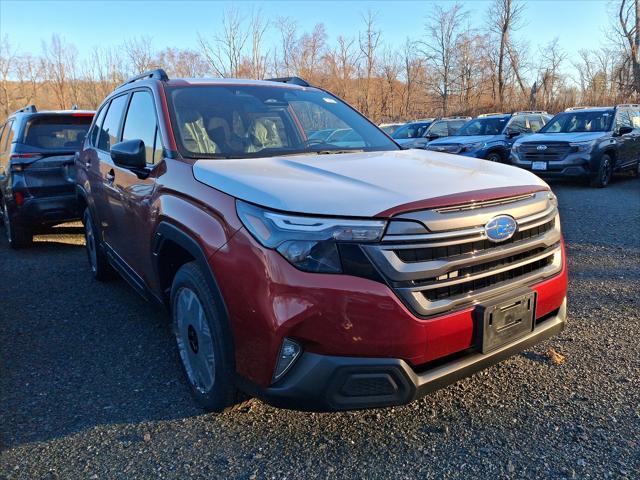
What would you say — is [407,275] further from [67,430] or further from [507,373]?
[67,430]

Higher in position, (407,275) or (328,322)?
(407,275)

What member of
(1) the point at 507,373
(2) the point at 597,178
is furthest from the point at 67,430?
(2) the point at 597,178

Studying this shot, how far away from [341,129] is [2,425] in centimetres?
279

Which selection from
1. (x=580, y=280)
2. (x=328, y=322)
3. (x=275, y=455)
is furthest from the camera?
(x=580, y=280)

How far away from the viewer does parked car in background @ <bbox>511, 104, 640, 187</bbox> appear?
34.1 ft

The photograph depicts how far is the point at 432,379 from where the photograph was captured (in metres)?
2.10

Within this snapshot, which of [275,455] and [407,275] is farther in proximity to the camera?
[275,455]

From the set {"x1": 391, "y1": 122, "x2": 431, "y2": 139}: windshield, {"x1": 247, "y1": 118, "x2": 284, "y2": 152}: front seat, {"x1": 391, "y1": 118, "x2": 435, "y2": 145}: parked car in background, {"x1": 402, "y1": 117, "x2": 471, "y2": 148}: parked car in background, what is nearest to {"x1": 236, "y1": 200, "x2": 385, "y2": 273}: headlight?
{"x1": 247, "y1": 118, "x2": 284, "y2": 152}: front seat

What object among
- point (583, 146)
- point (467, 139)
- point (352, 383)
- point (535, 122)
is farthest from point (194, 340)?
point (535, 122)

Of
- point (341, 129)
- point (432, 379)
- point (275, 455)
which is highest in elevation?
point (341, 129)

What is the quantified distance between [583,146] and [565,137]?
1.82 ft

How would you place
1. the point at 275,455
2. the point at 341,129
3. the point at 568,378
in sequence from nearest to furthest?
the point at 275,455
the point at 568,378
the point at 341,129

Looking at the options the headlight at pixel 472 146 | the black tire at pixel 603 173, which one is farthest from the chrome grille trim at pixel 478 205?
the headlight at pixel 472 146

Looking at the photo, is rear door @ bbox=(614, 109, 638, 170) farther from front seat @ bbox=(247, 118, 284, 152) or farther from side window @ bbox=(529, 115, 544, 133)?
front seat @ bbox=(247, 118, 284, 152)
